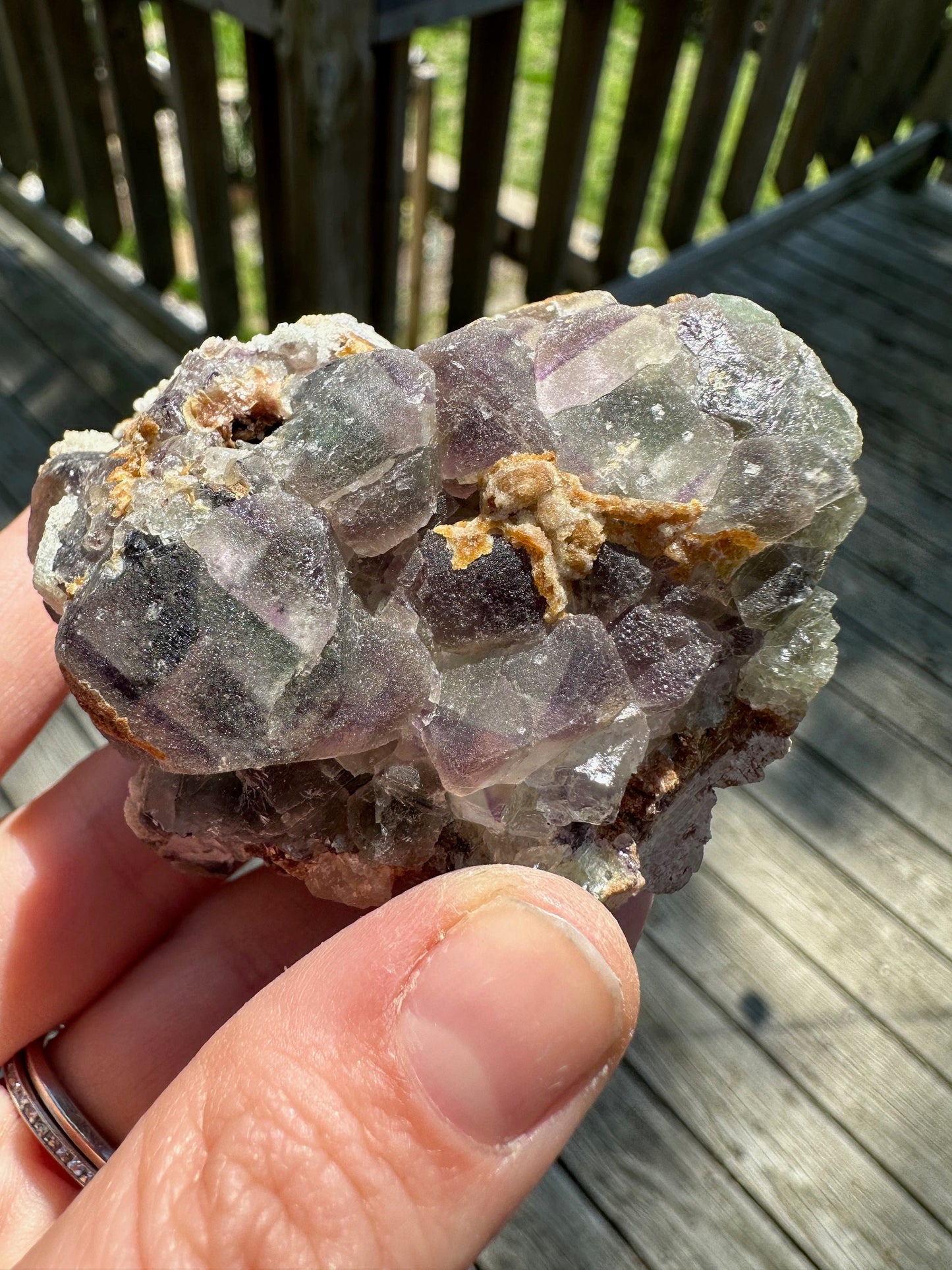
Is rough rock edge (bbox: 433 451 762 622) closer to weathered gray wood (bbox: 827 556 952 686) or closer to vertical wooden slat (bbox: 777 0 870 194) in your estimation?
weathered gray wood (bbox: 827 556 952 686)

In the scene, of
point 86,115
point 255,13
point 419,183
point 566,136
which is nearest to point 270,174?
point 255,13

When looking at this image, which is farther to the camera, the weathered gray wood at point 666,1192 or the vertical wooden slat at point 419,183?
the vertical wooden slat at point 419,183

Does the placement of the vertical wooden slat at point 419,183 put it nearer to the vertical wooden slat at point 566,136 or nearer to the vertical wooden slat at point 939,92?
the vertical wooden slat at point 566,136

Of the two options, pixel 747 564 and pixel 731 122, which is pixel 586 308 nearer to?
pixel 747 564

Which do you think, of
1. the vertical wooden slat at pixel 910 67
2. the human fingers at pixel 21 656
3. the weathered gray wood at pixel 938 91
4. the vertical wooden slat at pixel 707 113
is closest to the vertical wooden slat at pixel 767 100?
the vertical wooden slat at pixel 707 113

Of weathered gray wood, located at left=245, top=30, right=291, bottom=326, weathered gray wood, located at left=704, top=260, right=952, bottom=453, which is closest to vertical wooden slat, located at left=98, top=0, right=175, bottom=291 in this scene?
weathered gray wood, located at left=245, top=30, right=291, bottom=326

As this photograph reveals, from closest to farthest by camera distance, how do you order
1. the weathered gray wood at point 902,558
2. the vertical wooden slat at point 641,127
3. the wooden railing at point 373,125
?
the wooden railing at point 373,125, the weathered gray wood at point 902,558, the vertical wooden slat at point 641,127
